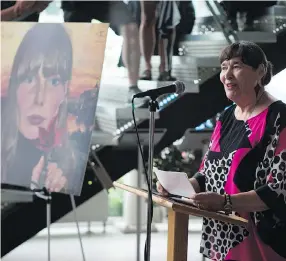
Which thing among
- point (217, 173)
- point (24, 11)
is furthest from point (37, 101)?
point (217, 173)

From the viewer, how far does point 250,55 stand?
222cm

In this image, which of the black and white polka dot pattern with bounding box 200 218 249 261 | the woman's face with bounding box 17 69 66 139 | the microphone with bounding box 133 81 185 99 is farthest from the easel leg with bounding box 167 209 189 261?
the woman's face with bounding box 17 69 66 139

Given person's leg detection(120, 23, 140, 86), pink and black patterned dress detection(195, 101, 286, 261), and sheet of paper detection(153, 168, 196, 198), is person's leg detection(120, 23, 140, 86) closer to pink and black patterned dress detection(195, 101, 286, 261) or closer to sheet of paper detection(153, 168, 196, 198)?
pink and black patterned dress detection(195, 101, 286, 261)

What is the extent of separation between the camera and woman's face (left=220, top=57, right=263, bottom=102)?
2.21m

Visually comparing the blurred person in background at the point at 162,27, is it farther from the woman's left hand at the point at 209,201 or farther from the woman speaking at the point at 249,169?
the woman's left hand at the point at 209,201

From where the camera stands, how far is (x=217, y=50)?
473cm

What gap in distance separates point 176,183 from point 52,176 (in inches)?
56.9

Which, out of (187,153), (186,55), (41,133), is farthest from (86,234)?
(41,133)

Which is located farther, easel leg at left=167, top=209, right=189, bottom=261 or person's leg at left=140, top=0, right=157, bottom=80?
person's leg at left=140, top=0, right=157, bottom=80

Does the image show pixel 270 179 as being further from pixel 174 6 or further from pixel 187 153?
pixel 187 153

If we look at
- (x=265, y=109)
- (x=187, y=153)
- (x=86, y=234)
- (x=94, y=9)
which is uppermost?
(x=94, y=9)

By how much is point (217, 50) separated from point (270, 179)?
2.73m

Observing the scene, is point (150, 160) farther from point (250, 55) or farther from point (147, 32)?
point (147, 32)

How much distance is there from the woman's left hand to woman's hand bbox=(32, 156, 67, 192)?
1411 millimetres
